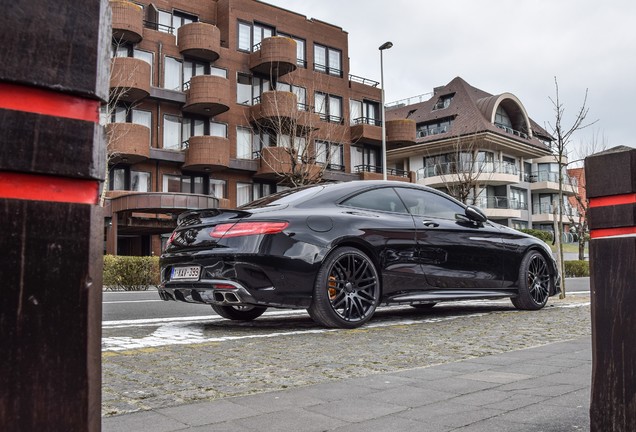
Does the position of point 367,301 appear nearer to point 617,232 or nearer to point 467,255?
point 467,255

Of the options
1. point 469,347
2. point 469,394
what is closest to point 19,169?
point 469,394

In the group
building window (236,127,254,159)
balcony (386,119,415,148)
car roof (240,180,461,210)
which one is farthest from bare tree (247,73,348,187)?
car roof (240,180,461,210)

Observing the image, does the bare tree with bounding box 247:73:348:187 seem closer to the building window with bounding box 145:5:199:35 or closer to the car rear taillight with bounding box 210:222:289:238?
the building window with bounding box 145:5:199:35

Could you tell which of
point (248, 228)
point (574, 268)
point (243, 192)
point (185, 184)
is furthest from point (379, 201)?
point (243, 192)

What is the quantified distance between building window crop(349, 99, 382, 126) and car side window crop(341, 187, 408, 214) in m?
32.5

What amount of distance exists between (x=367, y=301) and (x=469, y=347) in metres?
1.39

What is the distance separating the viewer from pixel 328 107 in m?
37.3

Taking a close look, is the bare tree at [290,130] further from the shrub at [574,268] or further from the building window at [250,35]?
the shrub at [574,268]

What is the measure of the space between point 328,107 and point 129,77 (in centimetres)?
1319

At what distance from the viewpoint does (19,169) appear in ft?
3.54

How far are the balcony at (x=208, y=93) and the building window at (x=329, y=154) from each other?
19.9 ft

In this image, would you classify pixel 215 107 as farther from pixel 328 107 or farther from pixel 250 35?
pixel 328 107

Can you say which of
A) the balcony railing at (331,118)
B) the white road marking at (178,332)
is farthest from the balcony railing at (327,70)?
the white road marking at (178,332)

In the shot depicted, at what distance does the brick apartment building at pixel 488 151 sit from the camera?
49.9 m
